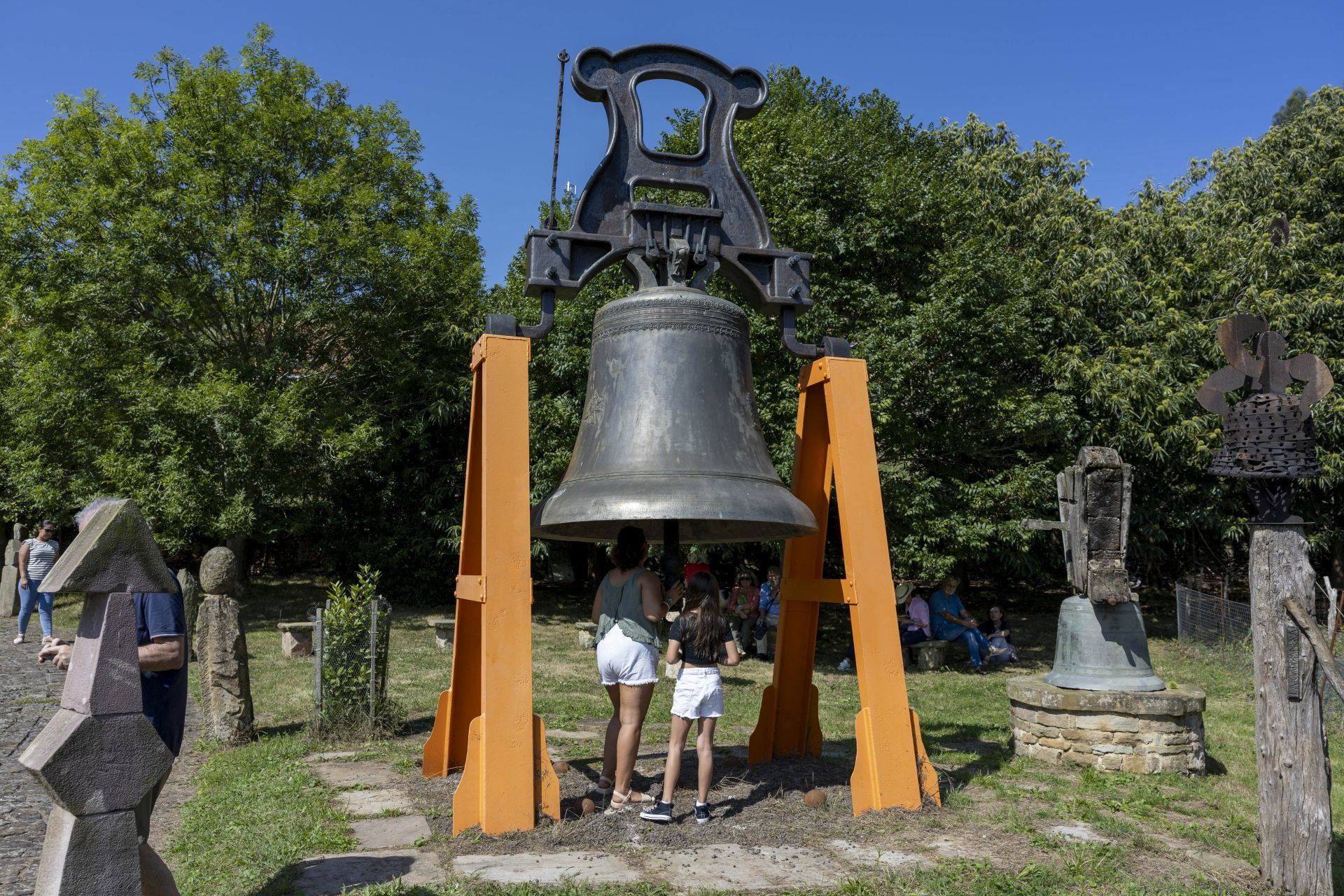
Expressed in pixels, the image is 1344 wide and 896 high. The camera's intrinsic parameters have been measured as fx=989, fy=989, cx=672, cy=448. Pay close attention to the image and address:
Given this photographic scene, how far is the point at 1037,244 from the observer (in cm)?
1712

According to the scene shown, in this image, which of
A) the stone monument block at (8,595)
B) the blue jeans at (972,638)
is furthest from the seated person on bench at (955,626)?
the stone monument block at (8,595)

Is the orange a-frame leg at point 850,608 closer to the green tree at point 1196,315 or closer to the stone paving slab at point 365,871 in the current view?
the stone paving slab at point 365,871

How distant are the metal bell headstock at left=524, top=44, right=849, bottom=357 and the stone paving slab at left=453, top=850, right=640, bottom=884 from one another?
2.66 m

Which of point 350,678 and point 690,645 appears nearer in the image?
point 690,645

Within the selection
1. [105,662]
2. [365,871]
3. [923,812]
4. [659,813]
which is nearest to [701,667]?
[659,813]

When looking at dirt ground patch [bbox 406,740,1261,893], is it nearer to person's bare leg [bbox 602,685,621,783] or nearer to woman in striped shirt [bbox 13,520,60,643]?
person's bare leg [bbox 602,685,621,783]

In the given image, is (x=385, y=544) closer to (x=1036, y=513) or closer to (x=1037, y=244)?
(x=1036, y=513)

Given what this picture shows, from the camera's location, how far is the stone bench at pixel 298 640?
12.5 m

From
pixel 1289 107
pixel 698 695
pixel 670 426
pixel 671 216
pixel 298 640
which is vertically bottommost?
pixel 298 640

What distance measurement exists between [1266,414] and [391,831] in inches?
189

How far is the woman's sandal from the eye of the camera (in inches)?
194

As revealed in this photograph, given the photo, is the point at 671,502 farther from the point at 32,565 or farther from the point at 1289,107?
the point at 1289,107

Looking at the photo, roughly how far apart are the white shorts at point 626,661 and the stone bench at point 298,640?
28.4 feet

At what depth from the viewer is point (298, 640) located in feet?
41.1
